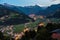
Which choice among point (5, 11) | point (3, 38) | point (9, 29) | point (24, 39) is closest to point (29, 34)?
point (24, 39)

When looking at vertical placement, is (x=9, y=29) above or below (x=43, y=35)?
below

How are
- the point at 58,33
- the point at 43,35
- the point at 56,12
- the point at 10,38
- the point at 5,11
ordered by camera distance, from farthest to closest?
the point at 5,11, the point at 56,12, the point at 10,38, the point at 58,33, the point at 43,35

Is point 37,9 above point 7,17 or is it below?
above

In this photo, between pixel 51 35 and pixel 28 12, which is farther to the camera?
pixel 28 12

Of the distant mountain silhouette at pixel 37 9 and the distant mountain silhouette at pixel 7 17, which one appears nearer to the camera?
the distant mountain silhouette at pixel 37 9

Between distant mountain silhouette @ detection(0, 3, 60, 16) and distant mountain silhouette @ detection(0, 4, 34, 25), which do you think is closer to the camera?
distant mountain silhouette @ detection(0, 3, 60, 16)

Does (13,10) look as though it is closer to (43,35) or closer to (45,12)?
(45,12)

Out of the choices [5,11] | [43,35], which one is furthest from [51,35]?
[5,11]

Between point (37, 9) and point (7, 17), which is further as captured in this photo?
point (7, 17)

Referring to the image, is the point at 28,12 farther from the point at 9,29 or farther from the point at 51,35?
the point at 51,35

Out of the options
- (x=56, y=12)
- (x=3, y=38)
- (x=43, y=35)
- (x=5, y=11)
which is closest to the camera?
(x=43, y=35)
